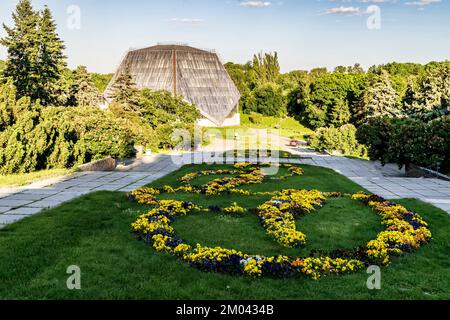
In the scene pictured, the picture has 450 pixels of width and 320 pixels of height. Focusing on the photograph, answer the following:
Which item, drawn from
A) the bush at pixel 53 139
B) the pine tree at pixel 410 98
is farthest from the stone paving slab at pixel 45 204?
the pine tree at pixel 410 98

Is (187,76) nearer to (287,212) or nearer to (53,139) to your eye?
→ (53,139)

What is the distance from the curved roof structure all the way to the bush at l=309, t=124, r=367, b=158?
32160 mm

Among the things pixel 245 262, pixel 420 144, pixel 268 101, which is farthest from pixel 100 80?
pixel 245 262

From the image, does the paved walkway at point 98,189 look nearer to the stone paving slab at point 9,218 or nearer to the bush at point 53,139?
the stone paving slab at point 9,218

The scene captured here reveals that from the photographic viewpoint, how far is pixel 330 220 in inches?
378

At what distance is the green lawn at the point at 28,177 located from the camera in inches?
546

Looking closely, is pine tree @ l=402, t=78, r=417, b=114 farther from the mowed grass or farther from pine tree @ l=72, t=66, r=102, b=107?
the mowed grass

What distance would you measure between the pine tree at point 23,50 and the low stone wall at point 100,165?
2336 centimetres

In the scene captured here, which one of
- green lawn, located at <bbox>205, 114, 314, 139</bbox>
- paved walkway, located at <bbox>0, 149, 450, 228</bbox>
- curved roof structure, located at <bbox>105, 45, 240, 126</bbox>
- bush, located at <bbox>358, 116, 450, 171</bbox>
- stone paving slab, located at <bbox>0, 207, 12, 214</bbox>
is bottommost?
green lawn, located at <bbox>205, 114, 314, 139</bbox>

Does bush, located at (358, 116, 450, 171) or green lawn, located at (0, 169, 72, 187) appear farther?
bush, located at (358, 116, 450, 171)

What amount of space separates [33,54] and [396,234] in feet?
134

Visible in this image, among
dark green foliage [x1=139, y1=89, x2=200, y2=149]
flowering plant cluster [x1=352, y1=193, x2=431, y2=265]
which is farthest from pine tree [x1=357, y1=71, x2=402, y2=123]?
flowering plant cluster [x1=352, y1=193, x2=431, y2=265]

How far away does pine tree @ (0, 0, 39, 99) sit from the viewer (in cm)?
3962

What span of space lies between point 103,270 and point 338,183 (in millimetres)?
11346
